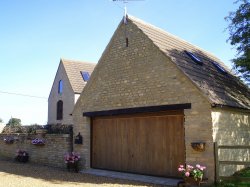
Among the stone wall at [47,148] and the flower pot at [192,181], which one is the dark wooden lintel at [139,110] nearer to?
the stone wall at [47,148]

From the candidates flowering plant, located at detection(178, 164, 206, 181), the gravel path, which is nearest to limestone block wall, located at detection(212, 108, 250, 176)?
flowering plant, located at detection(178, 164, 206, 181)

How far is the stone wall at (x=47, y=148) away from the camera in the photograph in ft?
52.3

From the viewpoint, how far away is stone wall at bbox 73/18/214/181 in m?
11.4

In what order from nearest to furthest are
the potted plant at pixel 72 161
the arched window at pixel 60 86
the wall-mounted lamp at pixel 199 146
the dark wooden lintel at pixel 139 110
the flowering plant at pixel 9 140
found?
1. the wall-mounted lamp at pixel 199 146
2. the dark wooden lintel at pixel 139 110
3. the potted plant at pixel 72 161
4. the flowering plant at pixel 9 140
5. the arched window at pixel 60 86

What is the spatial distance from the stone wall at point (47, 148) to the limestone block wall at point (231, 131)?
750 cm

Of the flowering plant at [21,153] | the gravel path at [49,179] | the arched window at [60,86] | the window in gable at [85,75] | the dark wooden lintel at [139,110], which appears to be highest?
the window in gable at [85,75]

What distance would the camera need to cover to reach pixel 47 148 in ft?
55.0

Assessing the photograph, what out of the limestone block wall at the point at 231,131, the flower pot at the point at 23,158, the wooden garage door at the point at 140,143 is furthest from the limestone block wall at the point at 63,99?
the limestone block wall at the point at 231,131

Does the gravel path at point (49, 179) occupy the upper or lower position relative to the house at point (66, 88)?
lower

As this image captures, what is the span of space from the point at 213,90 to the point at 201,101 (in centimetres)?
128

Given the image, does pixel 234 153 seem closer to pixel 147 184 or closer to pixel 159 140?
pixel 159 140

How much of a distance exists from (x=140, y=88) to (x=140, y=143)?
229 centimetres

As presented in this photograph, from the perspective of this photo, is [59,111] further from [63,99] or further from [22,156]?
[22,156]

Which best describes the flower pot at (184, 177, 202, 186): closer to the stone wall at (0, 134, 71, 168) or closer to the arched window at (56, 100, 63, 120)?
the stone wall at (0, 134, 71, 168)
